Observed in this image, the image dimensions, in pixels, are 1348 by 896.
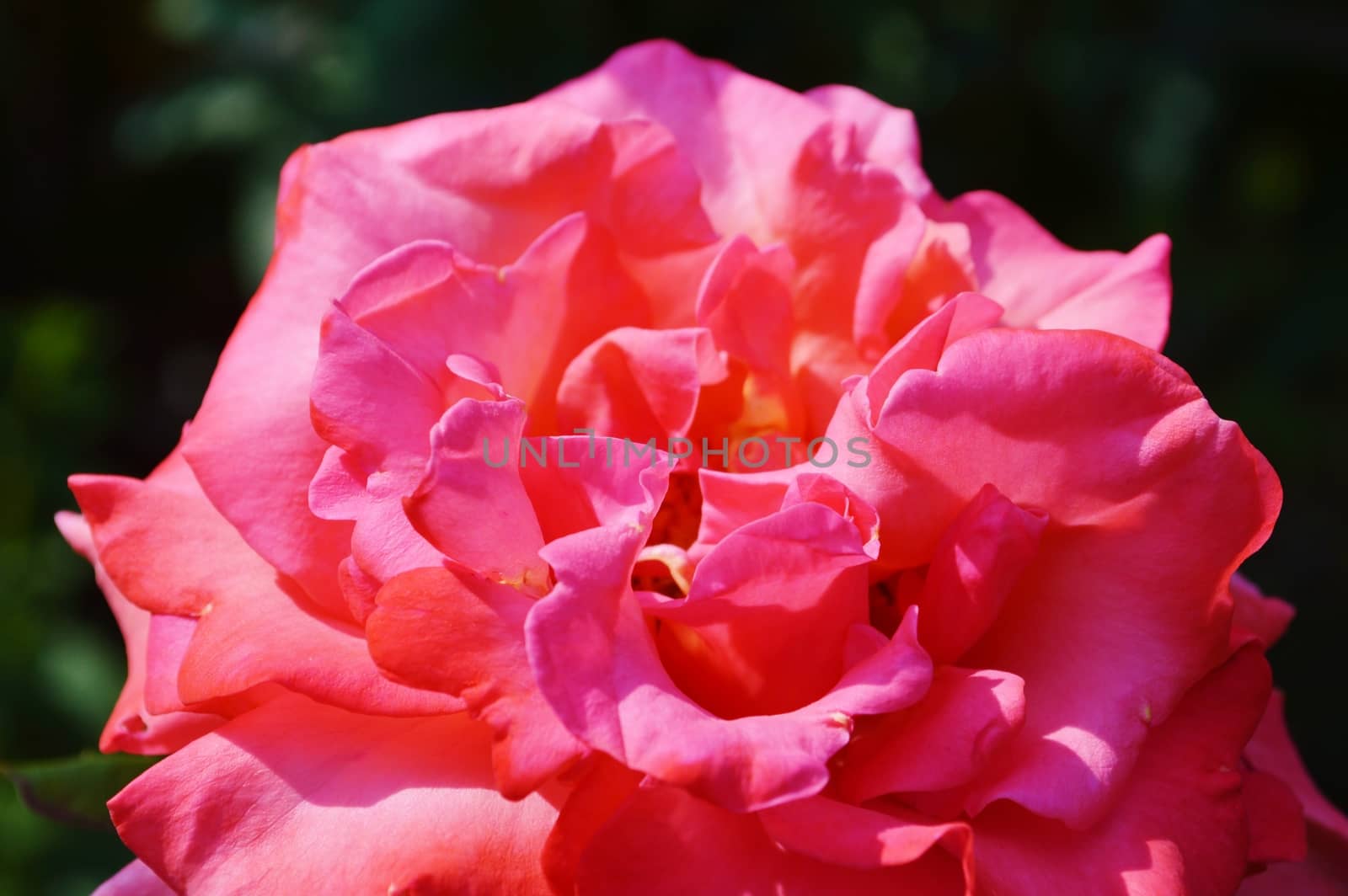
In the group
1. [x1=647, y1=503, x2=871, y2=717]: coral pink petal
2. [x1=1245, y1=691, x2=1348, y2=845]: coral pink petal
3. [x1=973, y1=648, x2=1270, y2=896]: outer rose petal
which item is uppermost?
[x1=647, y1=503, x2=871, y2=717]: coral pink petal

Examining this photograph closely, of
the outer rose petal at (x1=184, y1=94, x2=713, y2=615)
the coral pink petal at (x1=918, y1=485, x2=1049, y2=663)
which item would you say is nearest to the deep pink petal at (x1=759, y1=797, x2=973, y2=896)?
the coral pink petal at (x1=918, y1=485, x2=1049, y2=663)

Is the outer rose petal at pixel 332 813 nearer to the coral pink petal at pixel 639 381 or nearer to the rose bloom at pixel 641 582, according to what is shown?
the rose bloom at pixel 641 582

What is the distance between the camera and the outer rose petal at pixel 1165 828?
2.10 feet

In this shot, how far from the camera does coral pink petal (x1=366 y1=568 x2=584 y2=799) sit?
0.58m

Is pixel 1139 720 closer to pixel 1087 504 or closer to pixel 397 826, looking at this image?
pixel 1087 504

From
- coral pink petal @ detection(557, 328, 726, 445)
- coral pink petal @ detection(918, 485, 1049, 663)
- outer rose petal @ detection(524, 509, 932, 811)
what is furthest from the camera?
coral pink petal @ detection(557, 328, 726, 445)

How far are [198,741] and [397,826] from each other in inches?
5.0

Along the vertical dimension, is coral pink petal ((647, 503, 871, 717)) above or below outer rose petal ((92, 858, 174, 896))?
above

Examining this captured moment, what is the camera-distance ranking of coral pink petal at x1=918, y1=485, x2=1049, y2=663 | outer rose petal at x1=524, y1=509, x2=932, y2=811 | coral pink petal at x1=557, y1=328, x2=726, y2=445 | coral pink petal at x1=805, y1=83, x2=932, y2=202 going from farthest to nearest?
coral pink petal at x1=805, y1=83, x2=932, y2=202 → coral pink petal at x1=557, y1=328, x2=726, y2=445 → coral pink petal at x1=918, y1=485, x2=1049, y2=663 → outer rose petal at x1=524, y1=509, x2=932, y2=811

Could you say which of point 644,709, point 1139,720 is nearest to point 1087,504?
point 1139,720

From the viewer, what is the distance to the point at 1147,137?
1901mm

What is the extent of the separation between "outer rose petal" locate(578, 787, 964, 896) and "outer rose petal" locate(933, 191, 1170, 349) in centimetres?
35

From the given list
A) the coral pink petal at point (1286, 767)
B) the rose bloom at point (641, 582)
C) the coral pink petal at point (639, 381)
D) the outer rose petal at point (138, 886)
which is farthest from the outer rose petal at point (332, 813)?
the coral pink petal at point (1286, 767)

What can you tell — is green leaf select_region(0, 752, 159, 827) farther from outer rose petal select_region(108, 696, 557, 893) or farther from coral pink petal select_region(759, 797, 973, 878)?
coral pink petal select_region(759, 797, 973, 878)
